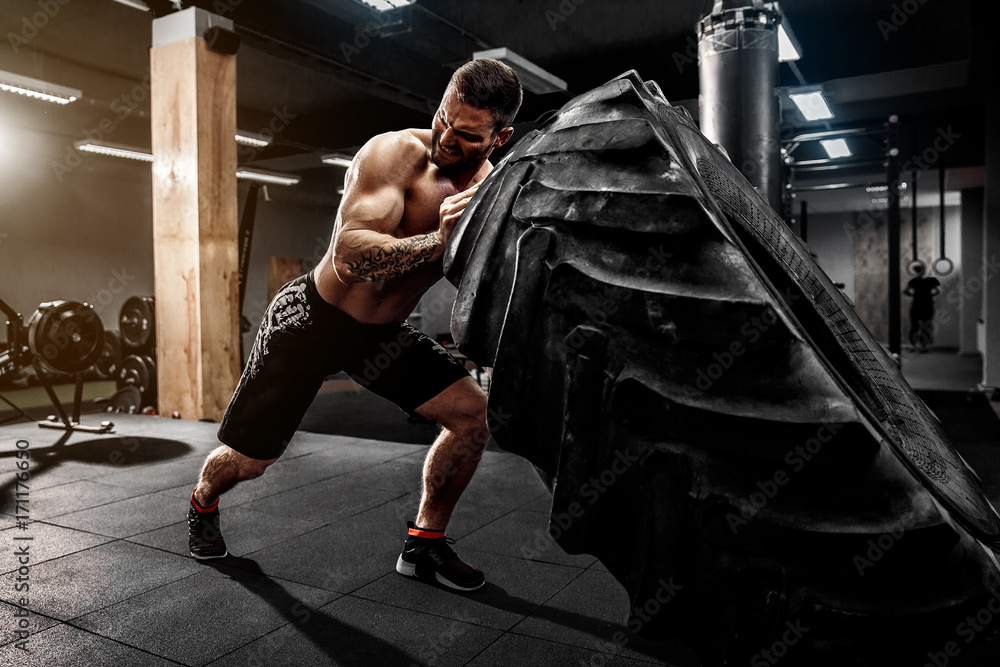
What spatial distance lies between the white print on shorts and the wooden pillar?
280 cm

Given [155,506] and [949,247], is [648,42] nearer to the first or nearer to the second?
[155,506]

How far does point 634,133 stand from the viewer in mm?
542

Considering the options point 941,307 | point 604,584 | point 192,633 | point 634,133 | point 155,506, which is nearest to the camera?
point 634,133

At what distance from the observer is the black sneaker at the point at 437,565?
5.74ft

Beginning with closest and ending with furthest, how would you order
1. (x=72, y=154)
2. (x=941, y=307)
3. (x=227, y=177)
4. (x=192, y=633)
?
1. (x=192, y=633)
2. (x=227, y=177)
3. (x=72, y=154)
4. (x=941, y=307)

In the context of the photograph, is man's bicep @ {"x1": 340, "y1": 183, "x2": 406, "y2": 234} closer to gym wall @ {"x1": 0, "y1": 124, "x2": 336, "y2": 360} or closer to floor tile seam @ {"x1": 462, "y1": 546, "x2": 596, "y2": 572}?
floor tile seam @ {"x1": 462, "y1": 546, "x2": 596, "y2": 572}

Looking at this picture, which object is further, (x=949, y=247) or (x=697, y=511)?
(x=949, y=247)

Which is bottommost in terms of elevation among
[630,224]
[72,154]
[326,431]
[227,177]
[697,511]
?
[326,431]

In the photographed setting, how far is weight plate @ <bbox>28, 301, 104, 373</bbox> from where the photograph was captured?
395cm

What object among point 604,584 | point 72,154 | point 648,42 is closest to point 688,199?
point 604,584

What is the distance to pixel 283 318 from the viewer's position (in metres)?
1.82

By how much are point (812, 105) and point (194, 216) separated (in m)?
5.93

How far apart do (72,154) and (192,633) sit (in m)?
8.96

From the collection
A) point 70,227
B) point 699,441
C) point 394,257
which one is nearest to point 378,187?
point 394,257
